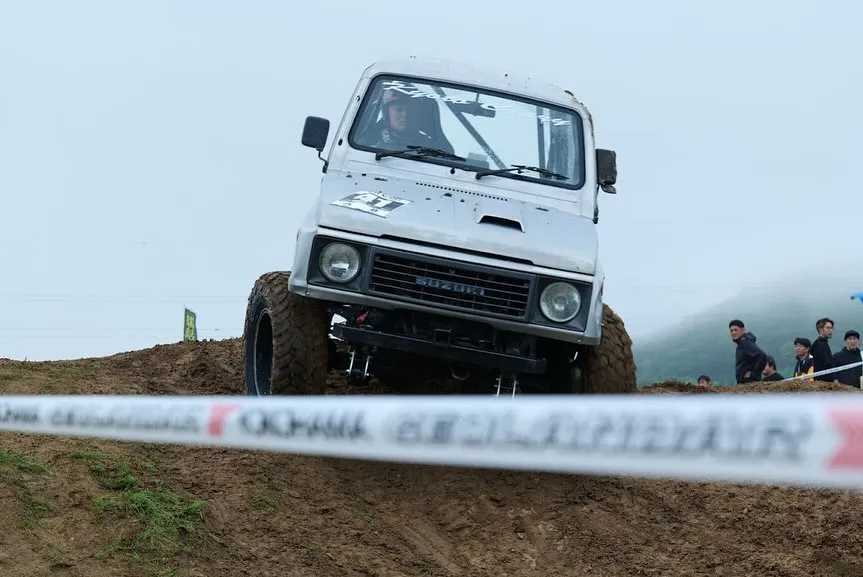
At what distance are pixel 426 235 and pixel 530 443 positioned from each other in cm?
330

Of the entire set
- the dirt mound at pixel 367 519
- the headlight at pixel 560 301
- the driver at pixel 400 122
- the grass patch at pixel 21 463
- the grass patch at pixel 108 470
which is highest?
the driver at pixel 400 122

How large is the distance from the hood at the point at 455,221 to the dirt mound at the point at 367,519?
131 cm

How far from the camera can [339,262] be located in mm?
5375

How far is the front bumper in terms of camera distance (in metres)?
5.40

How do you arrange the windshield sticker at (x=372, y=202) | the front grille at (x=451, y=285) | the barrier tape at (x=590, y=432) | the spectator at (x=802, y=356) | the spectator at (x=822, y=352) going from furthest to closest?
the spectator at (x=802, y=356) < the spectator at (x=822, y=352) < the windshield sticker at (x=372, y=202) < the front grille at (x=451, y=285) < the barrier tape at (x=590, y=432)

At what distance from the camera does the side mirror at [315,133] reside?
21.2 ft

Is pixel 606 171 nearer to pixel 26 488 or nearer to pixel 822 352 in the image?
pixel 26 488

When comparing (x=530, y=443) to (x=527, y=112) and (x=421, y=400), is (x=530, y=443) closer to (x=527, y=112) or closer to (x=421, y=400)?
(x=421, y=400)

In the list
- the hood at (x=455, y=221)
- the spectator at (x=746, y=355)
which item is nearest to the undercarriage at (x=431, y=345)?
the hood at (x=455, y=221)

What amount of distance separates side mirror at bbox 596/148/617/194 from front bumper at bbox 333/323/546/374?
169 cm

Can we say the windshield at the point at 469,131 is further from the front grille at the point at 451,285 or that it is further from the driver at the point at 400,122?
the front grille at the point at 451,285

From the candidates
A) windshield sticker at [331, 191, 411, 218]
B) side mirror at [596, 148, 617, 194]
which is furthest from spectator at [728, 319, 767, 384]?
windshield sticker at [331, 191, 411, 218]

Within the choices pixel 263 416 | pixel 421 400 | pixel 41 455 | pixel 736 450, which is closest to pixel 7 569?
pixel 41 455

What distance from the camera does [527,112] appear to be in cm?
673
